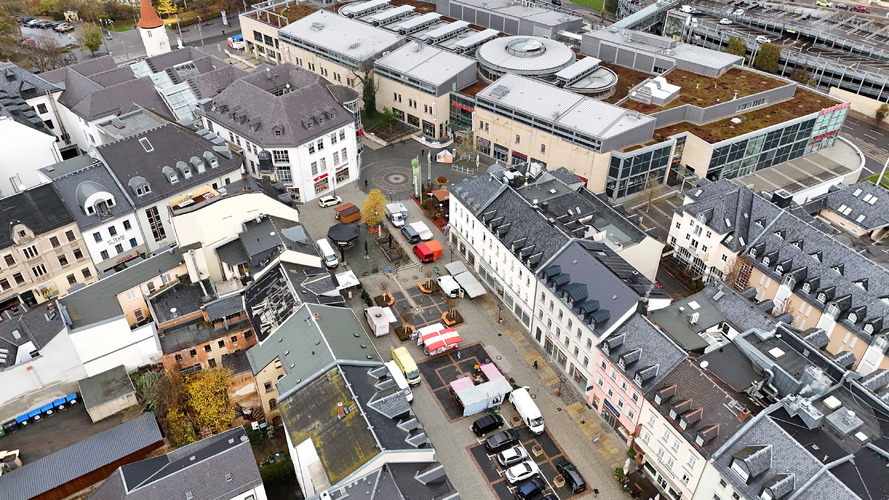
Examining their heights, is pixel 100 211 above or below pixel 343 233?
above

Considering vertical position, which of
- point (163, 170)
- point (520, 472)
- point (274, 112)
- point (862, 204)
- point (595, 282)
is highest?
point (274, 112)

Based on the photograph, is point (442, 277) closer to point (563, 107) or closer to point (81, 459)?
point (563, 107)

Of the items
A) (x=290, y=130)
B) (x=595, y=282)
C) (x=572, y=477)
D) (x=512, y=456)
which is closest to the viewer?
(x=572, y=477)

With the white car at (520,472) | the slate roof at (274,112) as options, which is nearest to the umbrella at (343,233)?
the slate roof at (274,112)

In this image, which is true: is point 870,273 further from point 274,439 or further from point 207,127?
point 207,127

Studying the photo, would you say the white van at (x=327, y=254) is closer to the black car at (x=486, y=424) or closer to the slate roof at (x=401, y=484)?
the black car at (x=486, y=424)

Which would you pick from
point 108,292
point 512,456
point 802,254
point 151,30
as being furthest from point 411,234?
point 151,30

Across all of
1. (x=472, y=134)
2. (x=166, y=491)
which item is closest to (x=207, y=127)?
(x=472, y=134)
